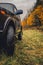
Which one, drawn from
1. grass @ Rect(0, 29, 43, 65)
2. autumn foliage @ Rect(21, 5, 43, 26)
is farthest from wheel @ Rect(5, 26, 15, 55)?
autumn foliage @ Rect(21, 5, 43, 26)

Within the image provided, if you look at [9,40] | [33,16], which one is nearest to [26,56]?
[9,40]

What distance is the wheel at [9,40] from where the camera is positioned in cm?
695

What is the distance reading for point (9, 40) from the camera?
7.02 meters

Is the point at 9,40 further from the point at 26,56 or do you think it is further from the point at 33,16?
the point at 33,16

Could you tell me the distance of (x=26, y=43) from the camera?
31.8 feet

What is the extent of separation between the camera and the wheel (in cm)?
695

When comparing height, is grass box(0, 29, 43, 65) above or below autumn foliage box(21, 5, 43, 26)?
below

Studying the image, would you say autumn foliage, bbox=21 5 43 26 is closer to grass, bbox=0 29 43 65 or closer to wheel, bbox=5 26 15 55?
grass, bbox=0 29 43 65

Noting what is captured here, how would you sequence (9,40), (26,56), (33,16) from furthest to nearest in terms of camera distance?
1. (33,16)
2. (26,56)
3. (9,40)

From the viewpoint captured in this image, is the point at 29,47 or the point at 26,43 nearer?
the point at 29,47

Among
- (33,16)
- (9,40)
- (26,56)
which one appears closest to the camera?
(9,40)

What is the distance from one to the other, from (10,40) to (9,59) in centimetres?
49

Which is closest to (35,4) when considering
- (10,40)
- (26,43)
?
(26,43)

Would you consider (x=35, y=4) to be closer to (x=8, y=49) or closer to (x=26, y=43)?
(x=26, y=43)
